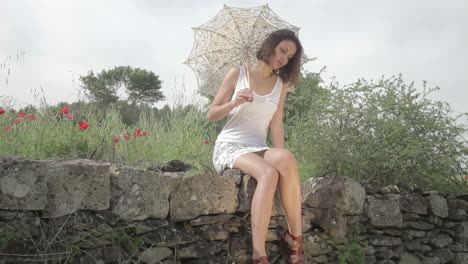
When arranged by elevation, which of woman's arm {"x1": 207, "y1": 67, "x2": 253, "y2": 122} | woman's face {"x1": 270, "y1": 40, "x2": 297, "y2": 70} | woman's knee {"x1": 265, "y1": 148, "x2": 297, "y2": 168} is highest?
woman's face {"x1": 270, "y1": 40, "x2": 297, "y2": 70}

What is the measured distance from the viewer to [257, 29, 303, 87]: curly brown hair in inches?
117

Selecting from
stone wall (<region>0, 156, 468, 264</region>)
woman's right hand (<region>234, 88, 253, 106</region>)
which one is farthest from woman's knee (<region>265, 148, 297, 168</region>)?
woman's right hand (<region>234, 88, 253, 106</region>)

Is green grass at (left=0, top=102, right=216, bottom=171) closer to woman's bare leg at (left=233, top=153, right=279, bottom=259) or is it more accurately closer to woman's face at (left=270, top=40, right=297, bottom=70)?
woman's bare leg at (left=233, top=153, right=279, bottom=259)

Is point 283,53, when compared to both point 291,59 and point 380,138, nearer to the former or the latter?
point 291,59

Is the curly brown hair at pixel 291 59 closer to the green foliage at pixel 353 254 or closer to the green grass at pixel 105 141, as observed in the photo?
the green grass at pixel 105 141

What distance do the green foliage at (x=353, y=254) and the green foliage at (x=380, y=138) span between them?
0.67 metres

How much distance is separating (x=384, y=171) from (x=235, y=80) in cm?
165

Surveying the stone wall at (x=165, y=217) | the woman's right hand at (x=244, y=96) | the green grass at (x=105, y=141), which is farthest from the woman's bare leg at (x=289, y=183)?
the green grass at (x=105, y=141)

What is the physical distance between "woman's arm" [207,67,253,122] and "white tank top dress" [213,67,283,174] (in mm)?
37

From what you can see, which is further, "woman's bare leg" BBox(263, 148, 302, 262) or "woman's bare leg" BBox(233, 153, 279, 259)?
"woman's bare leg" BBox(263, 148, 302, 262)

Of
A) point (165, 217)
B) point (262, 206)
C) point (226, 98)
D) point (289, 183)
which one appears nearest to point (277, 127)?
point (226, 98)

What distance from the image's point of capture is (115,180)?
7.73ft

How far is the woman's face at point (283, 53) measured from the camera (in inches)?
116

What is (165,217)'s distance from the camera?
2473 millimetres
